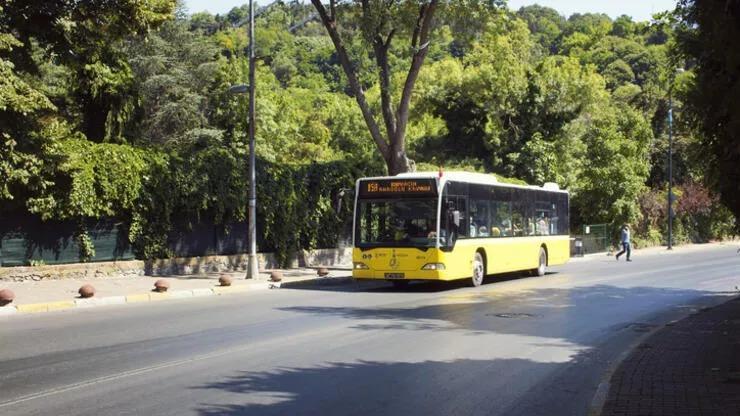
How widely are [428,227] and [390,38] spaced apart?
10.0m

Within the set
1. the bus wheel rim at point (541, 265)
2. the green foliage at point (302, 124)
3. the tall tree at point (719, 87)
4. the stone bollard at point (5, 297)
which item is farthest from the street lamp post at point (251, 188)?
the tall tree at point (719, 87)

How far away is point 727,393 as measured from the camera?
797 centimetres

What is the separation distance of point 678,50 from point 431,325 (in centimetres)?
617

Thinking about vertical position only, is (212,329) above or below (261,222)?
below

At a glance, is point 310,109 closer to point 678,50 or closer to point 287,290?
point 287,290

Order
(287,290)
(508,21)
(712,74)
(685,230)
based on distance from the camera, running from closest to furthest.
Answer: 1. (712,74)
2. (287,290)
3. (508,21)
4. (685,230)

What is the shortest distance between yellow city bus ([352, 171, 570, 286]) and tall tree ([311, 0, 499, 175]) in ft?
16.9

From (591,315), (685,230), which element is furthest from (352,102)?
(591,315)

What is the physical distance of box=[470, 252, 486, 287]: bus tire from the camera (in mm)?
23250

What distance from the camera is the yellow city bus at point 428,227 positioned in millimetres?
21188

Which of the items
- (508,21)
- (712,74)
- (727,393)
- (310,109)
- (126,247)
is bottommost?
(727,393)

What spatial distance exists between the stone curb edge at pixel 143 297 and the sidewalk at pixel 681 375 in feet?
38.9

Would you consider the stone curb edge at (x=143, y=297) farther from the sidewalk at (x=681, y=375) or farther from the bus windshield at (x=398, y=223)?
the sidewalk at (x=681, y=375)

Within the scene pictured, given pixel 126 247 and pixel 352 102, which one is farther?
pixel 352 102
